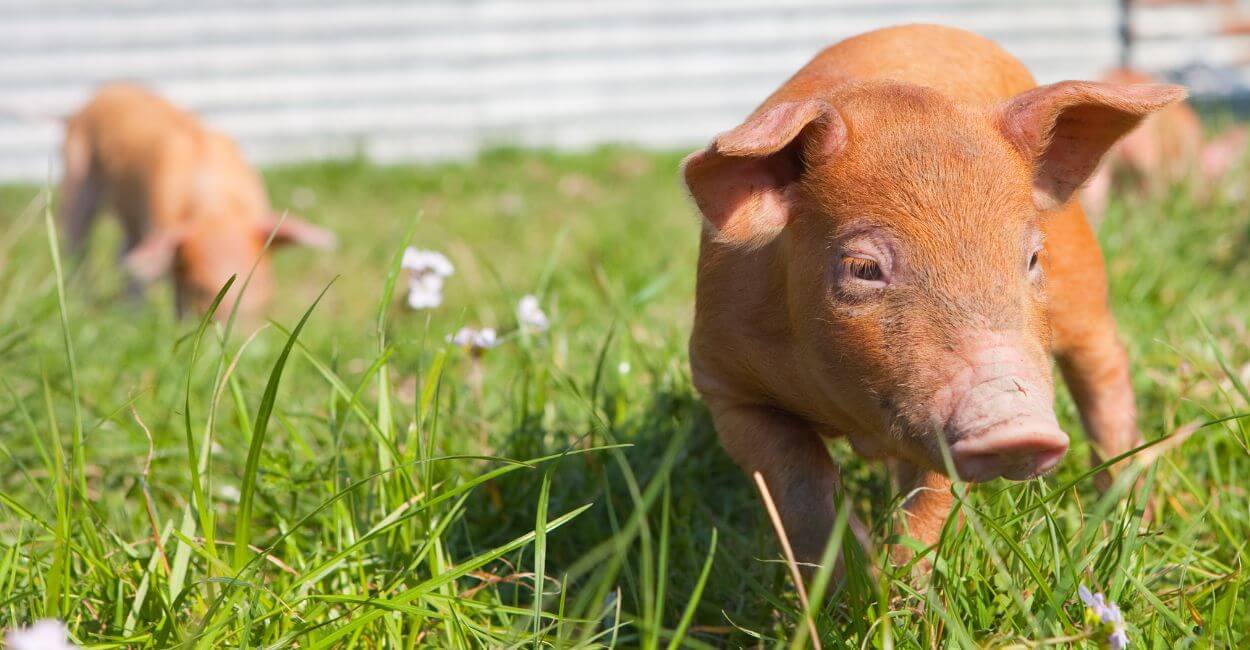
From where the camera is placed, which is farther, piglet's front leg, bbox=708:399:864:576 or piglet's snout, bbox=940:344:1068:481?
piglet's front leg, bbox=708:399:864:576

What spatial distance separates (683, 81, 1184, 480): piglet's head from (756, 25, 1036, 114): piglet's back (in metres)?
0.31

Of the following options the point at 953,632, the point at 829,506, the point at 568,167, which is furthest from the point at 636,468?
the point at 568,167

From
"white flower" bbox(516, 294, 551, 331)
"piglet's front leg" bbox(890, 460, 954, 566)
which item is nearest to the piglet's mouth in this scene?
"piglet's front leg" bbox(890, 460, 954, 566)

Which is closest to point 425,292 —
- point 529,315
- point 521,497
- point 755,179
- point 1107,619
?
point 529,315

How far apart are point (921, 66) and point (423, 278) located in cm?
137

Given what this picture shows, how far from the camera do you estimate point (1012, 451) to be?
1646 millimetres

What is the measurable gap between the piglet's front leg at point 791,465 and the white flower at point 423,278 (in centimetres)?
77

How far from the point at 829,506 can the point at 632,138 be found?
28.5 feet

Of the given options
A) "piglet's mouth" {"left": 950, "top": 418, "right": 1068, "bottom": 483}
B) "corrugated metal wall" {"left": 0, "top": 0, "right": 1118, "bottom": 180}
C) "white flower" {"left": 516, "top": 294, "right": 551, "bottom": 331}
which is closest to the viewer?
"piglet's mouth" {"left": 950, "top": 418, "right": 1068, "bottom": 483}

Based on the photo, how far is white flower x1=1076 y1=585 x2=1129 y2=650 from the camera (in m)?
1.69

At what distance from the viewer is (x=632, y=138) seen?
419 inches

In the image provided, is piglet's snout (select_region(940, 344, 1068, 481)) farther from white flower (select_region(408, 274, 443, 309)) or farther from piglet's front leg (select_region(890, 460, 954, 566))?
white flower (select_region(408, 274, 443, 309))

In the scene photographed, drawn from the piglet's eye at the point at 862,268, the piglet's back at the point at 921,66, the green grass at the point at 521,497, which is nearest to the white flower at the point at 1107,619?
the green grass at the point at 521,497

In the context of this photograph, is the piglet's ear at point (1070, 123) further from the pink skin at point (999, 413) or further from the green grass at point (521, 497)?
the pink skin at point (999, 413)
